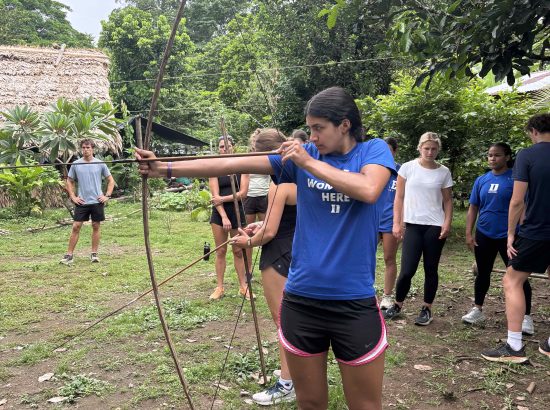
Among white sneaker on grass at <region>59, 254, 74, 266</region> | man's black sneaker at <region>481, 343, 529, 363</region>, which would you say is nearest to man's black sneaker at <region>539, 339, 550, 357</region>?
man's black sneaker at <region>481, 343, 529, 363</region>

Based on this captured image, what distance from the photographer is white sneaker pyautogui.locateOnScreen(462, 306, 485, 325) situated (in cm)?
450

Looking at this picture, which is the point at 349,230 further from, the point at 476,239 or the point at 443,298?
the point at 443,298

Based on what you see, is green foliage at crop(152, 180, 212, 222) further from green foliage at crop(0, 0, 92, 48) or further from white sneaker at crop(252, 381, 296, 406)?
green foliage at crop(0, 0, 92, 48)

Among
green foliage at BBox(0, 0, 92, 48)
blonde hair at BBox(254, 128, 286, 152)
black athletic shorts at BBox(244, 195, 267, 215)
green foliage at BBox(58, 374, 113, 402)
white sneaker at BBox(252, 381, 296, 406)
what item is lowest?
green foliage at BBox(58, 374, 113, 402)

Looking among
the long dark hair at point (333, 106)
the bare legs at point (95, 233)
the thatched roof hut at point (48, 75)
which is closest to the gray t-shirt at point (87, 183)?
the bare legs at point (95, 233)

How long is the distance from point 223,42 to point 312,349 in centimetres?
2140

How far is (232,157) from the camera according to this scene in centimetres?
209

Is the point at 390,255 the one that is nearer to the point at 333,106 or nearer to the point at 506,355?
the point at 506,355

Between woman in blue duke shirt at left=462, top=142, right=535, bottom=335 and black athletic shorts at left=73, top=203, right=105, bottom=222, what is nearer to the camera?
woman in blue duke shirt at left=462, top=142, right=535, bottom=335

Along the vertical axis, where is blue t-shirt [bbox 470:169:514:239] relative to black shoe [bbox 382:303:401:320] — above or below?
above

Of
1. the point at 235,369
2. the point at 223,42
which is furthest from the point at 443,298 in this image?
the point at 223,42

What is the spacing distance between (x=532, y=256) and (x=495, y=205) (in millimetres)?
751

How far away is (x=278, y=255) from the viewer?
3049 millimetres

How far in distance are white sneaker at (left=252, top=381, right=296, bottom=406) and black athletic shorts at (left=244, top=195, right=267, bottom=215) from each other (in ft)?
7.78
